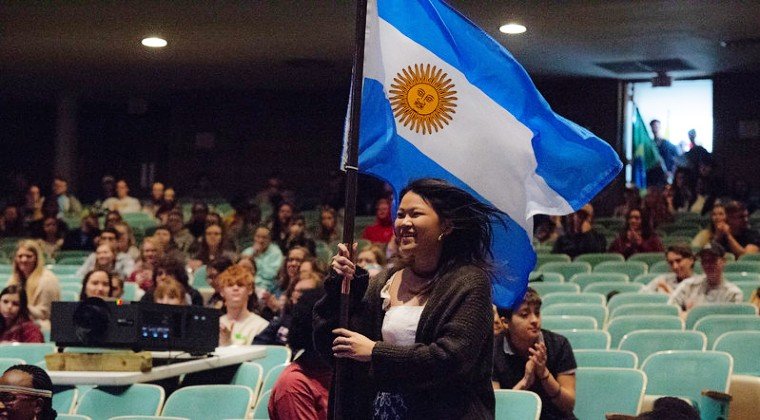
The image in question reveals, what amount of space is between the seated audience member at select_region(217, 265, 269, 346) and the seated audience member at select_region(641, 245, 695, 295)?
3.11 metres

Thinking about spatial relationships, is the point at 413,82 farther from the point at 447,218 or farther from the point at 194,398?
the point at 194,398

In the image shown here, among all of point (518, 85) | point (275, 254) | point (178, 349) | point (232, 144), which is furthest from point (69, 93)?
point (518, 85)

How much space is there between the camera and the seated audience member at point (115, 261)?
12.1 meters

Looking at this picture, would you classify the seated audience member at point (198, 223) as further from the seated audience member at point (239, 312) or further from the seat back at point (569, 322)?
the seat back at point (569, 322)

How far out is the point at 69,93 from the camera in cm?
2016

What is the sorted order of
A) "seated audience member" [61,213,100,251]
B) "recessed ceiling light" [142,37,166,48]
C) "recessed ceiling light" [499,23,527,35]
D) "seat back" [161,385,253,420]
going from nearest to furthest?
"seat back" [161,385,253,420] < "recessed ceiling light" [499,23,527,35] < "seated audience member" [61,213,100,251] < "recessed ceiling light" [142,37,166,48]

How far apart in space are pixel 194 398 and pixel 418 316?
2.87m

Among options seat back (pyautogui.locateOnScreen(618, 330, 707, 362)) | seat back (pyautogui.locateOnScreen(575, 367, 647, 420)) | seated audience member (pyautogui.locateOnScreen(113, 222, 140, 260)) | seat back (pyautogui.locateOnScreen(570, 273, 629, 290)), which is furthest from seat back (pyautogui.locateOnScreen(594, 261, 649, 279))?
seat back (pyautogui.locateOnScreen(575, 367, 647, 420))

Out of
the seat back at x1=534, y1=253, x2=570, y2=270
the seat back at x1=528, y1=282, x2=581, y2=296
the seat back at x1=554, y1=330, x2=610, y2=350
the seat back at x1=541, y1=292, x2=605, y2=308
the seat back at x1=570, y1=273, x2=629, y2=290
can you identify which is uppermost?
the seat back at x1=534, y1=253, x2=570, y2=270

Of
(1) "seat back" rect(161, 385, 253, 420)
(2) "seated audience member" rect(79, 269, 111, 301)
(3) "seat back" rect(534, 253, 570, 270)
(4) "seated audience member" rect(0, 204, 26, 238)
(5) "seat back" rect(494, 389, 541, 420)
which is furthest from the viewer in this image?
(4) "seated audience member" rect(0, 204, 26, 238)

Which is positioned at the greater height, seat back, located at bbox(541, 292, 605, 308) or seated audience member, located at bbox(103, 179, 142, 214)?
seated audience member, located at bbox(103, 179, 142, 214)

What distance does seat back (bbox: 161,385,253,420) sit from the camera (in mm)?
5957

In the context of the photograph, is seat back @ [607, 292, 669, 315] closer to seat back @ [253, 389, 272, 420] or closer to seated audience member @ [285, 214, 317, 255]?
A: seated audience member @ [285, 214, 317, 255]

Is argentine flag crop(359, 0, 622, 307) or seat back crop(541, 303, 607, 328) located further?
seat back crop(541, 303, 607, 328)
